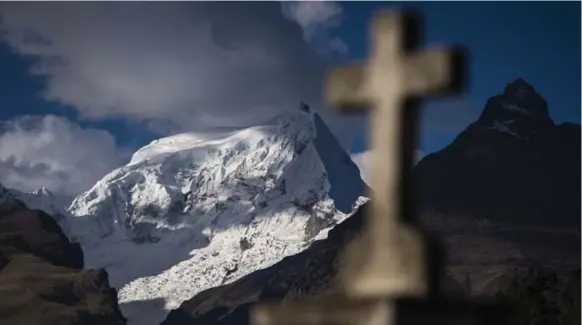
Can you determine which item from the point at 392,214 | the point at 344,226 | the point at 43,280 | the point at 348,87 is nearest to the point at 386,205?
the point at 392,214

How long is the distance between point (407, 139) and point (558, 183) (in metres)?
141

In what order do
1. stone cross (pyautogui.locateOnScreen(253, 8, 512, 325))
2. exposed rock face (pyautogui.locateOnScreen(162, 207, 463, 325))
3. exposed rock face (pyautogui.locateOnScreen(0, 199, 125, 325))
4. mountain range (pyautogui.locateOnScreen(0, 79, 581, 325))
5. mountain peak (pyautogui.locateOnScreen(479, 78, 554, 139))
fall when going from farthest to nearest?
mountain peak (pyautogui.locateOnScreen(479, 78, 554, 139)), exposed rock face (pyautogui.locateOnScreen(162, 207, 463, 325)), mountain range (pyautogui.locateOnScreen(0, 79, 581, 325)), exposed rock face (pyautogui.locateOnScreen(0, 199, 125, 325)), stone cross (pyautogui.locateOnScreen(253, 8, 512, 325))

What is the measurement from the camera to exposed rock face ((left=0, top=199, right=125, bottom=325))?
121750mm

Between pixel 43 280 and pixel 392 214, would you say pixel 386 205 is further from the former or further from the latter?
pixel 43 280

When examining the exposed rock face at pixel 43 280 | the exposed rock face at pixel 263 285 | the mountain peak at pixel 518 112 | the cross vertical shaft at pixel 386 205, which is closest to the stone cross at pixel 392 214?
the cross vertical shaft at pixel 386 205

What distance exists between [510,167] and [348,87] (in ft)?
483

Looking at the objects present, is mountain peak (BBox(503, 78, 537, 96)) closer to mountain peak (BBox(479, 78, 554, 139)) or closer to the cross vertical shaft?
mountain peak (BBox(479, 78, 554, 139))

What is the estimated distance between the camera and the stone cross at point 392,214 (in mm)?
4465

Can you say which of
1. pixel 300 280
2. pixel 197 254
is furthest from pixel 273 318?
pixel 197 254

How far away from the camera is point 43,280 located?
129 m

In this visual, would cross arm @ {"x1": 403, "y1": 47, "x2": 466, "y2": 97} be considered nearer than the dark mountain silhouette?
Yes

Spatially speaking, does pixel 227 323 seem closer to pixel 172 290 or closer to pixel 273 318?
pixel 172 290

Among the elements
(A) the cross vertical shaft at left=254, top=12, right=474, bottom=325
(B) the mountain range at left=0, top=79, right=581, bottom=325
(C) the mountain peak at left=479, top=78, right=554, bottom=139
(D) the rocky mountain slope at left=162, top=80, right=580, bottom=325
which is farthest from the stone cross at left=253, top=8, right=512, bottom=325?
(C) the mountain peak at left=479, top=78, right=554, bottom=139

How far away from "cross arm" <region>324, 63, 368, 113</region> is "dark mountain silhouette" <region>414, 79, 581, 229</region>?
432 feet
